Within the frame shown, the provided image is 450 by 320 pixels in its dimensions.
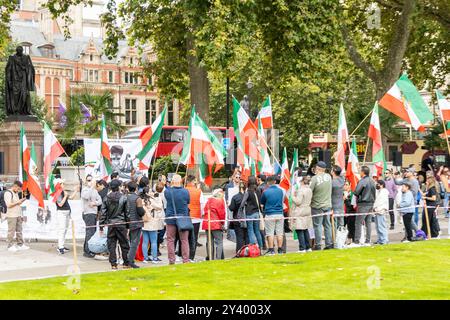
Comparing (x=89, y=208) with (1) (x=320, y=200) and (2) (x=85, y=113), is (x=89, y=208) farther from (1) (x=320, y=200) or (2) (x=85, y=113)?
(2) (x=85, y=113)

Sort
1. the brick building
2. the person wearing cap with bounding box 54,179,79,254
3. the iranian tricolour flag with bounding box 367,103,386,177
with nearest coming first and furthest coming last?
the person wearing cap with bounding box 54,179,79,254 → the iranian tricolour flag with bounding box 367,103,386,177 → the brick building

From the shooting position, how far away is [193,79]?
104 feet

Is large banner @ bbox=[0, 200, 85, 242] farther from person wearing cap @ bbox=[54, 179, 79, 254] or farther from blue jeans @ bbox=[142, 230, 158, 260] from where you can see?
blue jeans @ bbox=[142, 230, 158, 260]

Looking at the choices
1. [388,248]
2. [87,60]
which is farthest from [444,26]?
[87,60]

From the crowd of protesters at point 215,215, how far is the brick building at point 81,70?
6892 centimetres

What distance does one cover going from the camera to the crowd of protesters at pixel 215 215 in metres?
17.1

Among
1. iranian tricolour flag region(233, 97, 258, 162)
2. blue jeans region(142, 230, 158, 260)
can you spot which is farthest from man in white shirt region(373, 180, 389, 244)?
blue jeans region(142, 230, 158, 260)

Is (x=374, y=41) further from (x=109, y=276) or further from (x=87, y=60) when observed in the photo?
(x=87, y=60)

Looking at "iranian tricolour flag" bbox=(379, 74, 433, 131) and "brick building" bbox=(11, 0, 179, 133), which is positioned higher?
"brick building" bbox=(11, 0, 179, 133)

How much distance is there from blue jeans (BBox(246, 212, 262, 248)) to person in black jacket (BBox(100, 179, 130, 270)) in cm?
305

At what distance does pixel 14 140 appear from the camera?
28812 millimetres

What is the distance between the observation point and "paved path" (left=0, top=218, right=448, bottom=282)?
16527mm

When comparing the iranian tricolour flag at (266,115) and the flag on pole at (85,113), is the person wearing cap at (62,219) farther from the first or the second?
the flag on pole at (85,113)

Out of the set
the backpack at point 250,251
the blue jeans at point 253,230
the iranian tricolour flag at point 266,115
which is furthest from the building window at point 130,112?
the backpack at point 250,251
